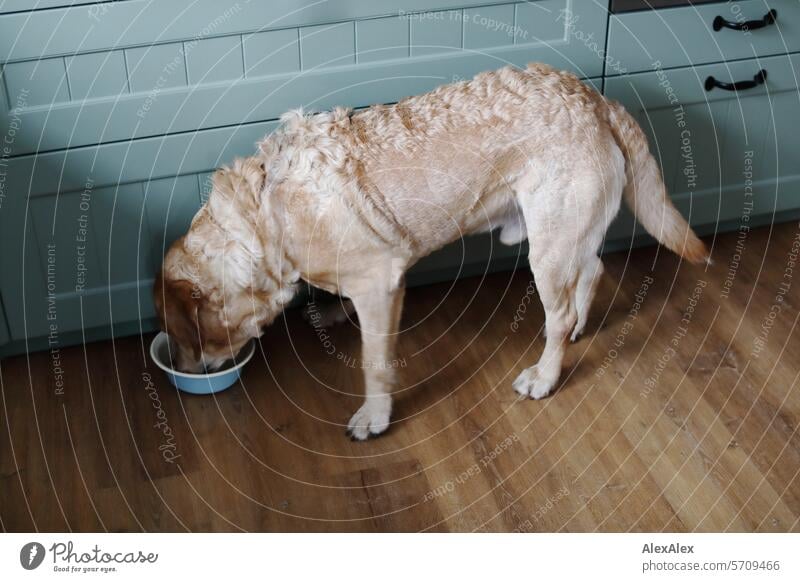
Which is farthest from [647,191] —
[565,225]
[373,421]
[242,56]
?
[242,56]

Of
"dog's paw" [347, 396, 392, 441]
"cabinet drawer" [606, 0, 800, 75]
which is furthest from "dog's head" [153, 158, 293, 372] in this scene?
"cabinet drawer" [606, 0, 800, 75]

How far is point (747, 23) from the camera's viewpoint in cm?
280

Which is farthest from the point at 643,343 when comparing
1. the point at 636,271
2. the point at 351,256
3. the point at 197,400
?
the point at 197,400

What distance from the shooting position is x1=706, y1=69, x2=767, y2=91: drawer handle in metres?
2.88

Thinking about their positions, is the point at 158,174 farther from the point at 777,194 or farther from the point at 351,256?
the point at 777,194

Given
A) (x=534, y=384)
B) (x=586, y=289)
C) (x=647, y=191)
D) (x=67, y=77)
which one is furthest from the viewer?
(x=586, y=289)

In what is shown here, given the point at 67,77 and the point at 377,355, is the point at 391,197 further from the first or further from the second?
the point at 67,77

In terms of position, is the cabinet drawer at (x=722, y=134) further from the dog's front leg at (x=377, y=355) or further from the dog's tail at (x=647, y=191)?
the dog's front leg at (x=377, y=355)

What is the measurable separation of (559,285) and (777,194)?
103cm

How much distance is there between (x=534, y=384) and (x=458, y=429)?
0.84 ft

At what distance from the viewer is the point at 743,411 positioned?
2672mm

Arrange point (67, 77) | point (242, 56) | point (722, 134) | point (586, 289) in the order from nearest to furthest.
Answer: point (67, 77), point (242, 56), point (586, 289), point (722, 134)

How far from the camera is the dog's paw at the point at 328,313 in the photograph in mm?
3039

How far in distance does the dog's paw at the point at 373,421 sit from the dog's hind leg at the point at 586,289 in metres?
0.62
